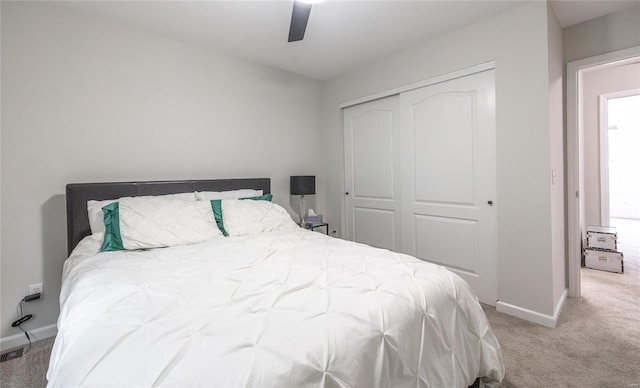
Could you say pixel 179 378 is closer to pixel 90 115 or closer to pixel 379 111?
pixel 90 115

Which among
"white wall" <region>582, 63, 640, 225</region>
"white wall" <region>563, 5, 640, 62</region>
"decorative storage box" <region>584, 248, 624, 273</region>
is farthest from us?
"white wall" <region>582, 63, 640, 225</region>

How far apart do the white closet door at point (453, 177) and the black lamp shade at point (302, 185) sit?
106cm

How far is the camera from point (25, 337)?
2.00 meters

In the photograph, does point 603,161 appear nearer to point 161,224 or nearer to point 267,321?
point 267,321

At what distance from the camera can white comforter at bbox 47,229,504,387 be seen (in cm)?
72

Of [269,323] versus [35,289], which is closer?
[269,323]

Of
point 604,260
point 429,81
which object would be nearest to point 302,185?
point 429,81

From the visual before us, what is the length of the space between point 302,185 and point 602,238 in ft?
11.8

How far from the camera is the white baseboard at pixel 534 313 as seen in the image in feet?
6.82

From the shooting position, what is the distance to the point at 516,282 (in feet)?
7.39

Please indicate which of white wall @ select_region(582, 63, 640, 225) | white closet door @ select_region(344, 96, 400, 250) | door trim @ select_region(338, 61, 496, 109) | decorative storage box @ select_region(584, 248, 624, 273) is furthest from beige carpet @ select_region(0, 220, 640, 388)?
door trim @ select_region(338, 61, 496, 109)

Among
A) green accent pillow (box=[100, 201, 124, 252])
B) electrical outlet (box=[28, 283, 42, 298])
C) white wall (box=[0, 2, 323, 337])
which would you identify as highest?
white wall (box=[0, 2, 323, 337])

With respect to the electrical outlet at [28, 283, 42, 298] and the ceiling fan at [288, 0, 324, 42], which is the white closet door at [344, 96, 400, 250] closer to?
the ceiling fan at [288, 0, 324, 42]

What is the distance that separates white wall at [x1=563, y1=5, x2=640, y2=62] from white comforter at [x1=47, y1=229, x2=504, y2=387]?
251 centimetres
